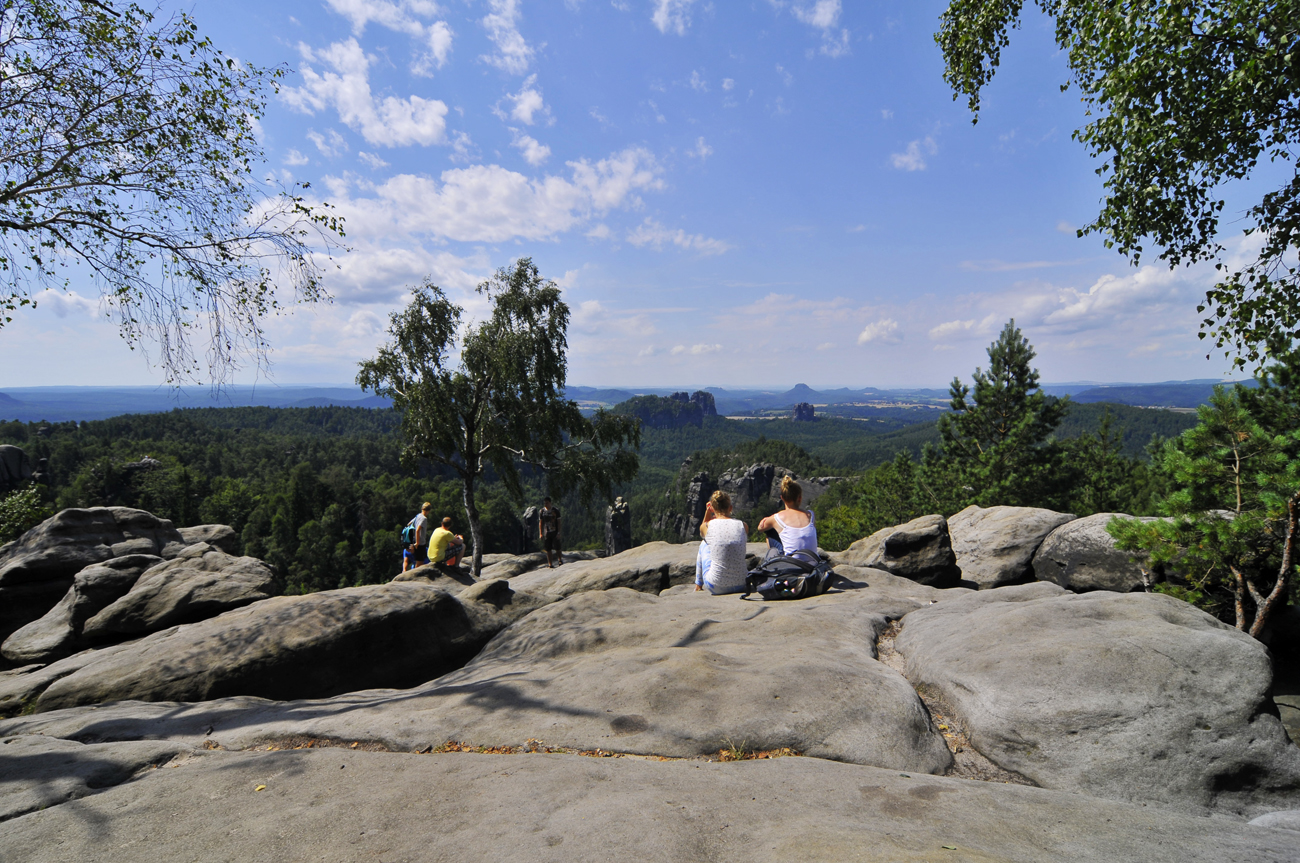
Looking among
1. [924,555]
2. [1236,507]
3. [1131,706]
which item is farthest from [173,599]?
[1236,507]

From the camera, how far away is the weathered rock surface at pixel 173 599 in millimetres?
10969

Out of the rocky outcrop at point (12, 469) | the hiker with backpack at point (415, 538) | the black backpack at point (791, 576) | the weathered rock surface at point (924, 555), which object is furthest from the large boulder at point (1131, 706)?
the rocky outcrop at point (12, 469)

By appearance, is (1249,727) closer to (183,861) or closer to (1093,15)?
(183,861)

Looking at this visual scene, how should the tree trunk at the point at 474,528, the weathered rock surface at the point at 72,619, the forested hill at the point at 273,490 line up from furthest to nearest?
the forested hill at the point at 273,490 → the tree trunk at the point at 474,528 → the weathered rock surface at the point at 72,619

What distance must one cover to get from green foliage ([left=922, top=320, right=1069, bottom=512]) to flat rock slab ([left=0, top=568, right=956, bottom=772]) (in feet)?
67.1

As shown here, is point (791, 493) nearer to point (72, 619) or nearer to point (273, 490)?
point (72, 619)

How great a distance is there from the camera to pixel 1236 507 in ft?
24.4

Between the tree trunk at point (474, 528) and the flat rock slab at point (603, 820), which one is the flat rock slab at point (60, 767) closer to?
the flat rock slab at point (603, 820)

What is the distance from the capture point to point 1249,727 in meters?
4.35

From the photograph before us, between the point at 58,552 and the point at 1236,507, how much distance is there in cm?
2462

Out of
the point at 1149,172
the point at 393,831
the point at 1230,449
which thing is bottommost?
the point at 393,831

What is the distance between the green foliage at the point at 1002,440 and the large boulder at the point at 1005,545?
38.3ft

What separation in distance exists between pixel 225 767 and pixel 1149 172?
12.9m

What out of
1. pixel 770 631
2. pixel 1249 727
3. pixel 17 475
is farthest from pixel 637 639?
pixel 17 475
